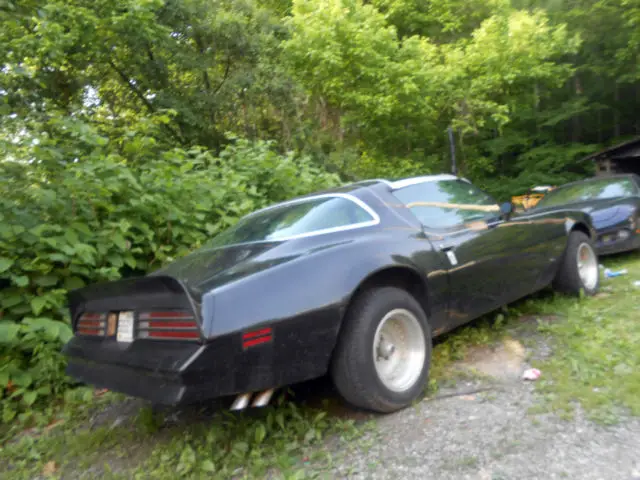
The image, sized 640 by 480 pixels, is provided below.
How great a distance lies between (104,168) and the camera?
4.81 metres

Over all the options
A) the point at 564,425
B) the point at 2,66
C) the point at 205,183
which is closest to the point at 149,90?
the point at 2,66

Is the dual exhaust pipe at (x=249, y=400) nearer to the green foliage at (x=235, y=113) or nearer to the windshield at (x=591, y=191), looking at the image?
the green foliage at (x=235, y=113)

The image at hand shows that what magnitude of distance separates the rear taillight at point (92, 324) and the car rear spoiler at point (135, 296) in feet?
0.12

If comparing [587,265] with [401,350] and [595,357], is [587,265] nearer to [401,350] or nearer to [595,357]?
[595,357]

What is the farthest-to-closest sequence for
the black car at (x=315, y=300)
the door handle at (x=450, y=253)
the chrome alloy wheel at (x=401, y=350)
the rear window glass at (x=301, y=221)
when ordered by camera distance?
1. the door handle at (x=450, y=253)
2. the rear window glass at (x=301, y=221)
3. the chrome alloy wheel at (x=401, y=350)
4. the black car at (x=315, y=300)

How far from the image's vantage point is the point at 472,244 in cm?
380

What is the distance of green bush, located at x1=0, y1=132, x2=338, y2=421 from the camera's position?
3.87 meters

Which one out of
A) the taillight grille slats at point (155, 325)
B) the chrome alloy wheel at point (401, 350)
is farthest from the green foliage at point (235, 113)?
the chrome alloy wheel at point (401, 350)

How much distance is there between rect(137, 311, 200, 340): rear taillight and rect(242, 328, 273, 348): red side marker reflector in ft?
0.71

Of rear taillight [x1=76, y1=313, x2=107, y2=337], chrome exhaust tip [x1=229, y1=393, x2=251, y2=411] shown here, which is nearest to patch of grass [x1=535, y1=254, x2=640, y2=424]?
chrome exhaust tip [x1=229, y1=393, x2=251, y2=411]

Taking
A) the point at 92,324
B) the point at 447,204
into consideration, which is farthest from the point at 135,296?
the point at 447,204

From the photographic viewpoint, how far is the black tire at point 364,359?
2.76 metres

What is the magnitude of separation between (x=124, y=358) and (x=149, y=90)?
14.0m

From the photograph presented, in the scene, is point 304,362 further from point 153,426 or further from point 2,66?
point 2,66
